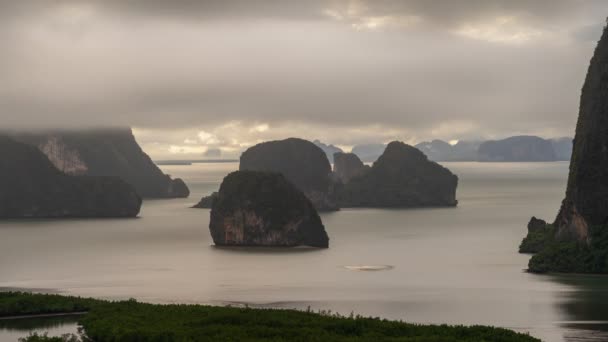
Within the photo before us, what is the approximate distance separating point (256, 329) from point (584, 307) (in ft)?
159

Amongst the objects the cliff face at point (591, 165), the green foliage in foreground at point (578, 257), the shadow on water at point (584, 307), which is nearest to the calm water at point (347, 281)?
the shadow on water at point (584, 307)

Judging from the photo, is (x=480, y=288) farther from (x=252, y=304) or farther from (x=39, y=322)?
(x=39, y=322)

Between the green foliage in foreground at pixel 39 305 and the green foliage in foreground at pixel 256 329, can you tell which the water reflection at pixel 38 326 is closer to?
the green foliage in foreground at pixel 39 305

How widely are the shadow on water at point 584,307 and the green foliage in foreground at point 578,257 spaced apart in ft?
9.02

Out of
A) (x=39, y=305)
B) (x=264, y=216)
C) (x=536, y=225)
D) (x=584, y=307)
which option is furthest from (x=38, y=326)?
(x=536, y=225)

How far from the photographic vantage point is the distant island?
143500 mm

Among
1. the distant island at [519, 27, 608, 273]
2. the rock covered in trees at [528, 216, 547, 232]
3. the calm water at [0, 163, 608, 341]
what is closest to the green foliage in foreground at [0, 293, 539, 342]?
the calm water at [0, 163, 608, 341]

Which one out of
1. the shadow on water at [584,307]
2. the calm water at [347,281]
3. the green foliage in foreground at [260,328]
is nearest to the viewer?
the green foliage in foreground at [260,328]

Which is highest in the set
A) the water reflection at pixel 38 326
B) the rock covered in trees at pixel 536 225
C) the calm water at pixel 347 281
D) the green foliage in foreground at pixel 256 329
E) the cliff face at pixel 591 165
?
the cliff face at pixel 591 165

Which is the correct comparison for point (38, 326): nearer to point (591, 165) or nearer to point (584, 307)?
point (584, 307)

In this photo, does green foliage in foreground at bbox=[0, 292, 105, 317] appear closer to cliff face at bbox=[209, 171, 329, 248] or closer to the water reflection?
the water reflection

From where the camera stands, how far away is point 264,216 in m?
194

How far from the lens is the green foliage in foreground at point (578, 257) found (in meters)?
140

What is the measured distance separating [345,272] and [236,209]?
156 feet
